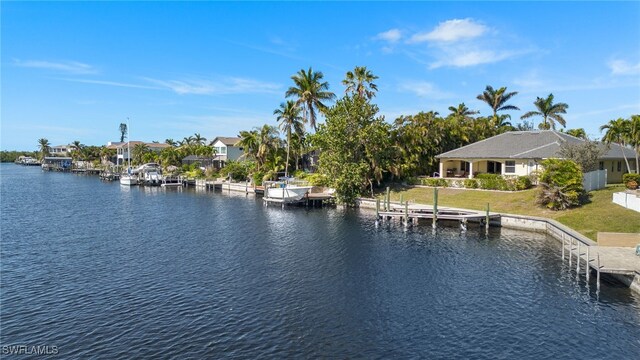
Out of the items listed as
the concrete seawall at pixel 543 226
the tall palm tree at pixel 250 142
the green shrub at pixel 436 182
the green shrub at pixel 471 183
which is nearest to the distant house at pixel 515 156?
the green shrub at pixel 471 183

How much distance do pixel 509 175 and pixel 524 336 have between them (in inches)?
1499

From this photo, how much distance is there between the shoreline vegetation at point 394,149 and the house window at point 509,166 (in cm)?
330

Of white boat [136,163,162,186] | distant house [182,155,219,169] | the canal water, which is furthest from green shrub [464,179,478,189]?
distant house [182,155,219,169]

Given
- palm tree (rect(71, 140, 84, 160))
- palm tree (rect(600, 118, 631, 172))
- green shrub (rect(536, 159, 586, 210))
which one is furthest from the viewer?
palm tree (rect(71, 140, 84, 160))

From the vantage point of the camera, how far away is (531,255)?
30.4 metres

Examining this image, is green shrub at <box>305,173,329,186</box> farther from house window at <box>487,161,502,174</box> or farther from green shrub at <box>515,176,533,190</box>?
green shrub at <box>515,176,533,190</box>

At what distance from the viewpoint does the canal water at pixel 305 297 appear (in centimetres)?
1728

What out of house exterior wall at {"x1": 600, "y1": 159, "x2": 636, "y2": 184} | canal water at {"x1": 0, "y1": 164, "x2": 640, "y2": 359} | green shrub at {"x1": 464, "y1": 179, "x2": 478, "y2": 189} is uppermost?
house exterior wall at {"x1": 600, "y1": 159, "x2": 636, "y2": 184}

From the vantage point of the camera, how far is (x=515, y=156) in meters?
51.2

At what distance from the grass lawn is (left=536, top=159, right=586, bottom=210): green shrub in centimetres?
92

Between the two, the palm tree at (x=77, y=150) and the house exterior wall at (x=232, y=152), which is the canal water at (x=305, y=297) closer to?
the house exterior wall at (x=232, y=152)

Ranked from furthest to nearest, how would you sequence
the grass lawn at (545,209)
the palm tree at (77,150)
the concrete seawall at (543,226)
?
the palm tree at (77,150) → the grass lawn at (545,209) → the concrete seawall at (543,226)

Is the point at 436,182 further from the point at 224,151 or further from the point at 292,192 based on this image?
the point at 224,151

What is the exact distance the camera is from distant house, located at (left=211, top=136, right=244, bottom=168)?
109500 millimetres
